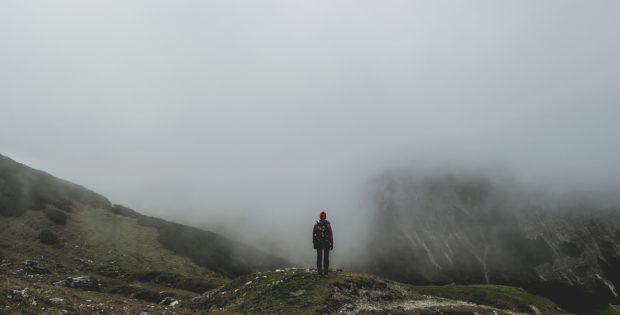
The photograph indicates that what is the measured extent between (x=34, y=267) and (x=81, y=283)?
13435mm

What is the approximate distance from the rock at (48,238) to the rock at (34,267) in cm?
1951

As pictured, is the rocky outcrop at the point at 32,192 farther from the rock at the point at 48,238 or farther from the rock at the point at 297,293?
the rock at the point at 297,293

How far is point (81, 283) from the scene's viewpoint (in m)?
61.1

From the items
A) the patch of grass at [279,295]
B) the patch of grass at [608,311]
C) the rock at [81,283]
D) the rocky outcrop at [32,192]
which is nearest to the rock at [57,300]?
the patch of grass at [279,295]

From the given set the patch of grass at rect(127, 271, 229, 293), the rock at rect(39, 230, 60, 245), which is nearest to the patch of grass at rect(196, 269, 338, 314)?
the patch of grass at rect(127, 271, 229, 293)

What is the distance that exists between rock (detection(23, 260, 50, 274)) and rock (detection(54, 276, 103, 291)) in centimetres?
1036

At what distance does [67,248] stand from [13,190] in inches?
1126

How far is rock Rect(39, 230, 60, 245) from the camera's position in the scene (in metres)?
87.8

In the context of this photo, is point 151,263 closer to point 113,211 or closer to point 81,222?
point 81,222

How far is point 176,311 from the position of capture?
89.8 feet

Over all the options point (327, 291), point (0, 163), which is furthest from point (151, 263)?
point (327, 291)

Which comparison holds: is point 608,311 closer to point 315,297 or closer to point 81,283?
point 315,297

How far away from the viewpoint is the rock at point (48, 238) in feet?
288

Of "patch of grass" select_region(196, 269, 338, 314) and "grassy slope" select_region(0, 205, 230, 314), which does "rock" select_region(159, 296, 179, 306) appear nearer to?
"grassy slope" select_region(0, 205, 230, 314)
